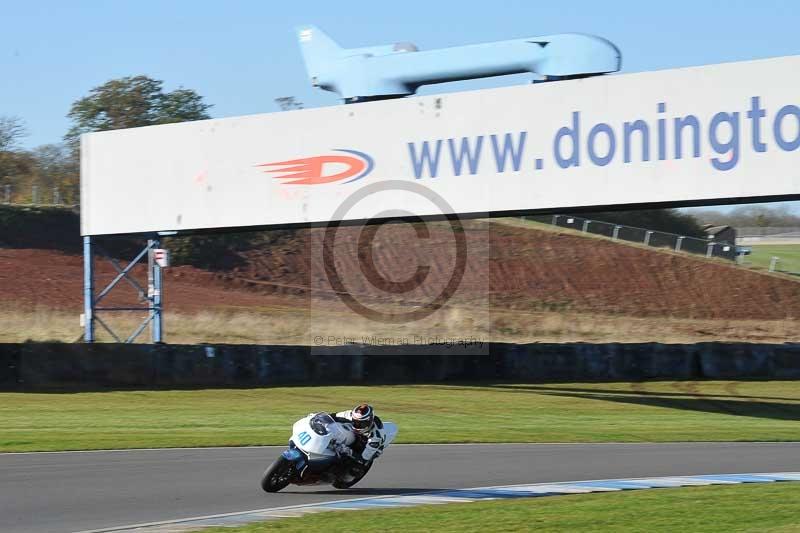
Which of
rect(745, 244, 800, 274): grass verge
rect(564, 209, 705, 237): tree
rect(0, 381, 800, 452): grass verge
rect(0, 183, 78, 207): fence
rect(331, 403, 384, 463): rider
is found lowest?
rect(0, 381, 800, 452): grass verge

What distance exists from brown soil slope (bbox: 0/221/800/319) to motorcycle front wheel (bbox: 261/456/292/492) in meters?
31.2

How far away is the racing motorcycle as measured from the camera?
11484mm

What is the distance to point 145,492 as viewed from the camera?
38.0 ft

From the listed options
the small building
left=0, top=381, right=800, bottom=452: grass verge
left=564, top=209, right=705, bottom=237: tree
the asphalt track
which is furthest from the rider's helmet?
left=564, top=209, right=705, bottom=237: tree

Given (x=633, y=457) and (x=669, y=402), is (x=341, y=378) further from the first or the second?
(x=633, y=457)

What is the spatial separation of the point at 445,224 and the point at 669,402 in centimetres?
3065

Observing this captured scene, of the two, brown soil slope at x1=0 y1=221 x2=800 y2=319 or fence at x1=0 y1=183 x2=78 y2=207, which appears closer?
brown soil slope at x1=0 y1=221 x2=800 y2=319

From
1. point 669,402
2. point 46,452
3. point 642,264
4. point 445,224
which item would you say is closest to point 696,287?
point 642,264

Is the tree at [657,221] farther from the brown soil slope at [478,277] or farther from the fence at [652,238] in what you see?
the brown soil slope at [478,277]

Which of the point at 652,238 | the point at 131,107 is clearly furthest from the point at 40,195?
the point at 652,238

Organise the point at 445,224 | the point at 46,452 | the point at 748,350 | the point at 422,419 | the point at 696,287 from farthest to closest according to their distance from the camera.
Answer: the point at 445,224 → the point at 696,287 → the point at 748,350 → the point at 422,419 → the point at 46,452

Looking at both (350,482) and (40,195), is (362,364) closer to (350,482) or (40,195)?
(350,482)

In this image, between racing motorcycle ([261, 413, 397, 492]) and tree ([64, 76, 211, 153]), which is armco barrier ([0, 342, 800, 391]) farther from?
tree ([64, 76, 211, 153])

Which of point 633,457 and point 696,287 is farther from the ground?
point 696,287
